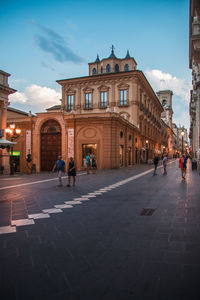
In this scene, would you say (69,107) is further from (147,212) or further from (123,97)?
(147,212)

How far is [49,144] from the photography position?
28.3m

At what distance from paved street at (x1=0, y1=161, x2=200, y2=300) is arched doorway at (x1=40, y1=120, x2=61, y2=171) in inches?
846

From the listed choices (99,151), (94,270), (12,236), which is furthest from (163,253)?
(99,151)

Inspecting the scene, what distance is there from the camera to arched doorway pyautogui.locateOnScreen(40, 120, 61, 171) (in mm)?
28109

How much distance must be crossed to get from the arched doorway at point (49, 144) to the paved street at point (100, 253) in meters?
21.5

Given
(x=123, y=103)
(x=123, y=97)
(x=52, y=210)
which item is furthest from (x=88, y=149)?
(x=52, y=210)

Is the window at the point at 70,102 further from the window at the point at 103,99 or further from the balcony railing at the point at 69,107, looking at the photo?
the window at the point at 103,99

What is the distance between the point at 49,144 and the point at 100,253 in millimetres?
25484

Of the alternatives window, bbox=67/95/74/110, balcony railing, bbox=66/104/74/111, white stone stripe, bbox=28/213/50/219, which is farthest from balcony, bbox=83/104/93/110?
white stone stripe, bbox=28/213/50/219

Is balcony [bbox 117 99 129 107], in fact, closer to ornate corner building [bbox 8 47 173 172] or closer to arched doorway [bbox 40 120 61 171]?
ornate corner building [bbox 8 47 173 172]

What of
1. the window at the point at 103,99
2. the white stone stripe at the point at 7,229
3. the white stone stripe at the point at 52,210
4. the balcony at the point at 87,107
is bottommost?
the white stone stripe at the point at 7,229

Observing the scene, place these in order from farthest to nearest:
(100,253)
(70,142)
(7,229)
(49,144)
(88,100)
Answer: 1. (88,100)
2. (49,144)
3. (70,142)
4. (7,229)
5. (100,253)

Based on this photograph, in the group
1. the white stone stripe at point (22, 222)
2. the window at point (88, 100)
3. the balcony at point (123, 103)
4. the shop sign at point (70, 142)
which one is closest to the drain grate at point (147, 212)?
the white stone stripe at point (22, 222)

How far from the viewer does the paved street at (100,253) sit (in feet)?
8.93
